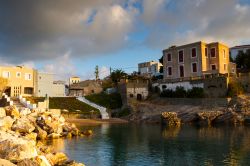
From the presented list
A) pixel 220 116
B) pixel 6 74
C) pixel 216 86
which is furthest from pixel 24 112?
pixel 216 86

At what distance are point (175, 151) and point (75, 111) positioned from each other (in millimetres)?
45379

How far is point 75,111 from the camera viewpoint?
76750mm

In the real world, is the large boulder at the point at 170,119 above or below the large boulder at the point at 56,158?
above

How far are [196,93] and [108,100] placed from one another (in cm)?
2345

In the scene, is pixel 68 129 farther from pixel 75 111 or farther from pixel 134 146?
pixel 75 111

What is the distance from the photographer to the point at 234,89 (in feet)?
229

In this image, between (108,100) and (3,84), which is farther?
(108,100)

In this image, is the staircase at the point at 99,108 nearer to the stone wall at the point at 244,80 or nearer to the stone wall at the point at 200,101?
the stone wall at the point at 200,101

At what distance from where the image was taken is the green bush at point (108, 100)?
83.1 meters

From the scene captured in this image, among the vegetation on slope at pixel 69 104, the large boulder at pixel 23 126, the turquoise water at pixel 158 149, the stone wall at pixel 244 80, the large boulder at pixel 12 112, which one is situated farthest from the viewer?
the vegetation on slope at pixel 69 104

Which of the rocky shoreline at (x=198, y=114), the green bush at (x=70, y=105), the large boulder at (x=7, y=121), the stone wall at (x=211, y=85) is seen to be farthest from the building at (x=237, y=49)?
the large boulder at (x=7, y=121)

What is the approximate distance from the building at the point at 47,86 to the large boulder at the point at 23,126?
4486cm

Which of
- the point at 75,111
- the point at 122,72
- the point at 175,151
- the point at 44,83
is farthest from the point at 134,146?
the point at 122,72

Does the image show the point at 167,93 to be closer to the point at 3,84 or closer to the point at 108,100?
the point at 108,100
